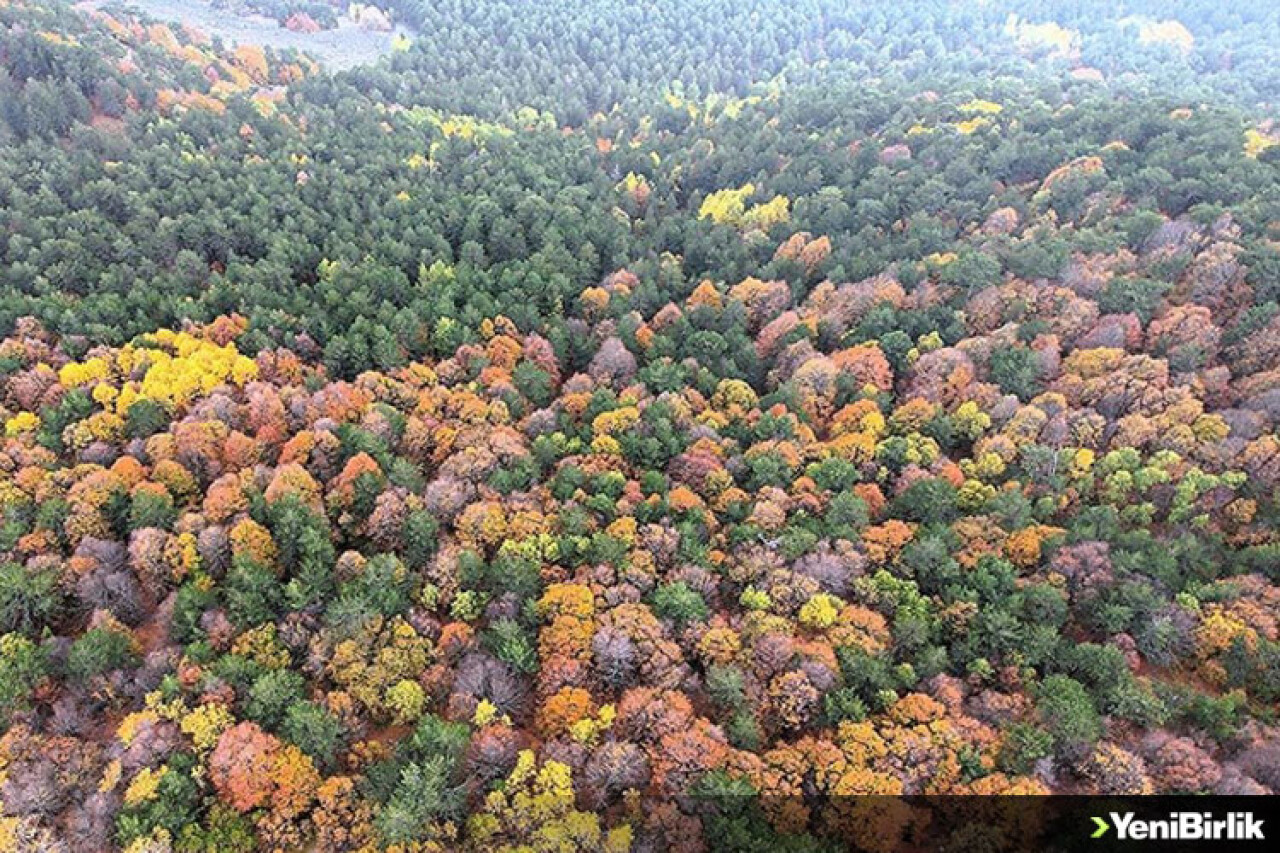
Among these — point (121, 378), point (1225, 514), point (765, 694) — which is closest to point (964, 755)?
point (765, 694)

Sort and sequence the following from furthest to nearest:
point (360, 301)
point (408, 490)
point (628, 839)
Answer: point (360, 301) → point (408, 490) → point (628, 839)

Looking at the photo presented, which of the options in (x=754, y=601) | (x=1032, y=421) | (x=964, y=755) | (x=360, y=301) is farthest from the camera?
(x=360, y=301)

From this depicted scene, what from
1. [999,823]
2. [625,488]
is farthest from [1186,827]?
[625,488]

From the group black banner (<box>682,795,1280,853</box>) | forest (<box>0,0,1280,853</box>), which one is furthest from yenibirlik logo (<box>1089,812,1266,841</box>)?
forest (<box>0,0,1280,853</box>)

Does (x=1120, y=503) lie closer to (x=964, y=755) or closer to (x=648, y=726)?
(x=964, y=755)

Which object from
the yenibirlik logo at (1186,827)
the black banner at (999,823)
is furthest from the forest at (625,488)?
the yenibirlik logo at (1186,827)

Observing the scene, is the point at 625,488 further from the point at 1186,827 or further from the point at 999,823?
the point at 1186,827

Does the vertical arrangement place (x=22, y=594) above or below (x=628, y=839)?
above

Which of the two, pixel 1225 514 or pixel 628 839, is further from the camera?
pixel 1225 514
